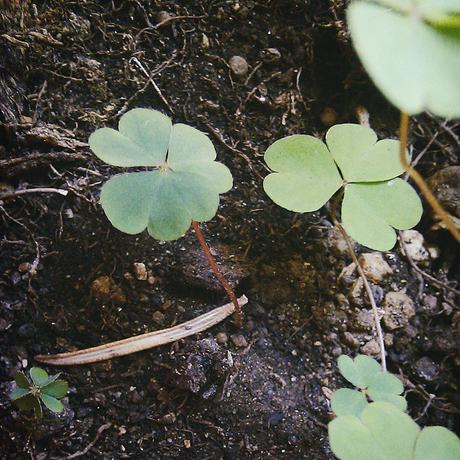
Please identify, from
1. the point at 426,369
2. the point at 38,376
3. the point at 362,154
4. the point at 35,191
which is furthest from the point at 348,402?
the point at 35,191

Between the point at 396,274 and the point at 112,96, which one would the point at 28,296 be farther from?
the point at 396,274

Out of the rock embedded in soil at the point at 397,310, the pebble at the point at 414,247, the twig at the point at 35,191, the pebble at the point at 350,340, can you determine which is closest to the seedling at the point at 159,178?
the twig at the point at 35,191

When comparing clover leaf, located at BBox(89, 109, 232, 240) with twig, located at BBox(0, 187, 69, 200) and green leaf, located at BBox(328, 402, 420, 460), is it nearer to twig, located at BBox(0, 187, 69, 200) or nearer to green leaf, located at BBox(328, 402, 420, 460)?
twig, located at BBox(0, 187, 69, 200)

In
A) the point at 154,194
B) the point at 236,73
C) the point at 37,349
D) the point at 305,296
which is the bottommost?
the point at 37,349

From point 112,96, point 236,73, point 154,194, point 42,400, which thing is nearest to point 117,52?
point 112,96

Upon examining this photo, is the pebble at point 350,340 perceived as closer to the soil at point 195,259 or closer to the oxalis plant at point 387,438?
the soil at point 195,259

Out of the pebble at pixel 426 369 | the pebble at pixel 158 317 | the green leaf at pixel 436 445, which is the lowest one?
the pebble at pixel 158 317
